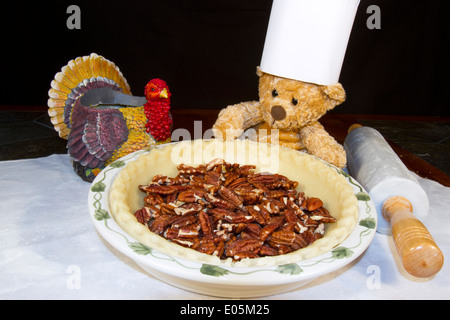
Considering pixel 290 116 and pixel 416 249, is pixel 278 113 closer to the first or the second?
pixel 290 116

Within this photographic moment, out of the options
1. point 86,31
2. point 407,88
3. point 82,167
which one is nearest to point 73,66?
point 82,167

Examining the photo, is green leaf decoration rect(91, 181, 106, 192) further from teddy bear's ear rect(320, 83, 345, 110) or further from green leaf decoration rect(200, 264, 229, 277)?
teddy bear's ear rect(320, 83, 345, 110)

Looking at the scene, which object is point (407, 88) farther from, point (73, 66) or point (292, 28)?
point (73, 66)

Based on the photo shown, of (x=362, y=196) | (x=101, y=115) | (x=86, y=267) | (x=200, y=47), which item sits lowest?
(x=86, y=267)

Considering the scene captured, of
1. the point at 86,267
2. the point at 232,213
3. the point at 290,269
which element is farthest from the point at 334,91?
the point at 86,267

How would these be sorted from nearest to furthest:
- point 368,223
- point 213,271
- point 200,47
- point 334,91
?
point 213,271, point 368,223, point 334,91, point 200,47

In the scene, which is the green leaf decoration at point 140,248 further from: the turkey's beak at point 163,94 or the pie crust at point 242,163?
the turkey's beak at point 163,94
